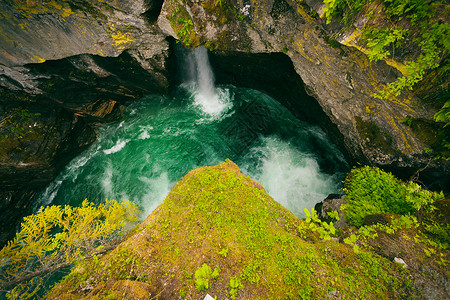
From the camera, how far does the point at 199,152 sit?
12.4 metres

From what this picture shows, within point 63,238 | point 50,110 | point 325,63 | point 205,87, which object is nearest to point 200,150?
point 205,87

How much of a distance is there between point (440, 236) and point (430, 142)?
13.5ft

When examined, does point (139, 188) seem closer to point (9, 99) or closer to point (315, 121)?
point (9, 99)

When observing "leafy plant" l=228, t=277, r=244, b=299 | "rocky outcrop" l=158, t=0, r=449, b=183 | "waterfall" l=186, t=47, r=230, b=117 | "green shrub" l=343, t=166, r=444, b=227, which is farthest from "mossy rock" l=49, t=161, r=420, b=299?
"waterfall" l=186, t=47, r=230, b=117

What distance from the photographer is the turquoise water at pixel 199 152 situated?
10.9 meters

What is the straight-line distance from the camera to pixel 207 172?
601cm

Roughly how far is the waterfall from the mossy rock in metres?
10.3

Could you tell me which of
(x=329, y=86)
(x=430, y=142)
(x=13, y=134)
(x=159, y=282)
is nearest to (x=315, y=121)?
(x=329, y=86)

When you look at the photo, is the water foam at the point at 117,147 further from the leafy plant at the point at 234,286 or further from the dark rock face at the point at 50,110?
the leafy plant at the point at 234,286

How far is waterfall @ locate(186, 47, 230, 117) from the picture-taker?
1364 cm

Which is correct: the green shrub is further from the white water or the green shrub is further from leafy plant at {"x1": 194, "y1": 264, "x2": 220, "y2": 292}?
leafy plant at {"x1": 194, "y1": 264, "x2": 220, "y2": 292}

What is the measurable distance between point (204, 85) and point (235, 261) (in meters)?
13.8

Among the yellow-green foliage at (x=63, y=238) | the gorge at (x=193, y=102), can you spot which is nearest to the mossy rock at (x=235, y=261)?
the yellow-green foliage at (x=63, y=238)

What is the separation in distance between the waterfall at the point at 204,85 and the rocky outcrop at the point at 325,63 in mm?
4188
